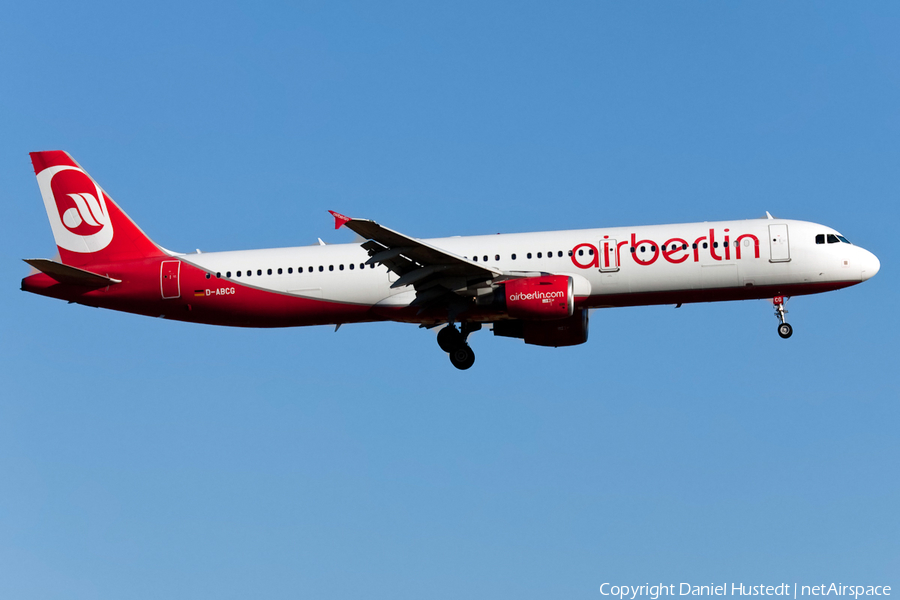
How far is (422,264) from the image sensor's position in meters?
34.6

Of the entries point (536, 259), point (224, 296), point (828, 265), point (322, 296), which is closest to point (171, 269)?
point (224, 296)

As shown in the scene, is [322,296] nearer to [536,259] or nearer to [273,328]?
[273,328]

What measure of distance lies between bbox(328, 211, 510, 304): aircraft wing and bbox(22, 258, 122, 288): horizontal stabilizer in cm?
1052

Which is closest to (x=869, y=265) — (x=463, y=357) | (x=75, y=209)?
(x=463, y=357)

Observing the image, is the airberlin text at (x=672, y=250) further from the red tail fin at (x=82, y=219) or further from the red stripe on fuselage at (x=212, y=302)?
the red tail fin at (x=82, y=219)

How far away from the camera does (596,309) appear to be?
3669 cm

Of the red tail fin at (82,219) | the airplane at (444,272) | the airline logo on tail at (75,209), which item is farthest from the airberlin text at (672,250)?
the airline logo on tail at (75,209)

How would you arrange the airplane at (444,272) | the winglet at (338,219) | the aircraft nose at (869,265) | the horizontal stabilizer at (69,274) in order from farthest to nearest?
the horizontal stabilizer at (69,274) → the aircraft nose at (869,265) → the airplane at (444,272) → the winglet at (338,219)

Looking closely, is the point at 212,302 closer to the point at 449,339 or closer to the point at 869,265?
the point at 449,339

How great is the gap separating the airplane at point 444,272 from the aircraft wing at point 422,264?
6 cm

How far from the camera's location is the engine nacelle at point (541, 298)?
33.8 metres

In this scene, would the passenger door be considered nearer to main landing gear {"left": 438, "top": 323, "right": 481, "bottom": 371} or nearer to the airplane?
the airplane

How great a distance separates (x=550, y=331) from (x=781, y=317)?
8261 millimetres

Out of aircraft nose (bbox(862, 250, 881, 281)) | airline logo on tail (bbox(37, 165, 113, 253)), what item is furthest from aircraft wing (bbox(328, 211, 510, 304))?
aircraft nose (bbox(862, 250, 881, 281))
